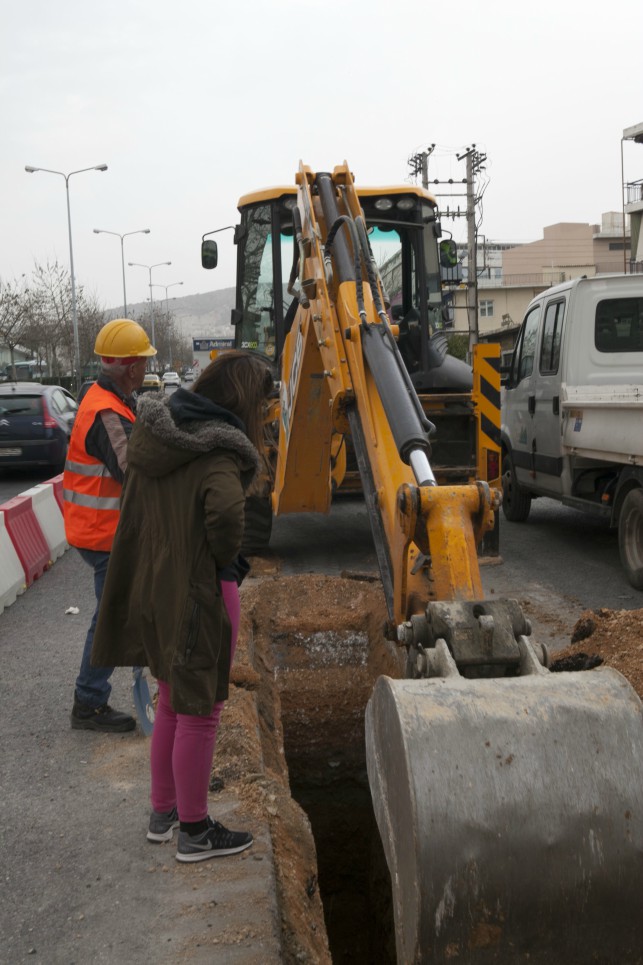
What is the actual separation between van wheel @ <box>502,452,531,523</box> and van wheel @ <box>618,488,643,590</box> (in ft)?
8.97

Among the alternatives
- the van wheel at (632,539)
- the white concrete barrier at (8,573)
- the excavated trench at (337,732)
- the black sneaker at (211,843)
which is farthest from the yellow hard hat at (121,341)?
the van wheel at (632,539)

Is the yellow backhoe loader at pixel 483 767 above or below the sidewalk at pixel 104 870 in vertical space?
above

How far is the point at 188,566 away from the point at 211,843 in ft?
3.63

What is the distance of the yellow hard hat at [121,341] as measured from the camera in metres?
4.79

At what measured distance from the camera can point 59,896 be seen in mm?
3500

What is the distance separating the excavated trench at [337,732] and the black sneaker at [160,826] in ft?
5.97

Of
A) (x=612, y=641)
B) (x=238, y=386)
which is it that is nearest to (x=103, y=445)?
(x=238, y=386)

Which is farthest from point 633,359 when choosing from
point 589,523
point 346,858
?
point 346,858

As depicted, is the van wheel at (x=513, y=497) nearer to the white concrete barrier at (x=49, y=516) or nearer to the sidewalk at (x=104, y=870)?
the white concrete barrier at (x=49, y=516)

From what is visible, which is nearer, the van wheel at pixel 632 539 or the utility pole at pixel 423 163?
the van wheel at pixel 632 539

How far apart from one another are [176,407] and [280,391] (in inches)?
186

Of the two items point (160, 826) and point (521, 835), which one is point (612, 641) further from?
point (521, 835)

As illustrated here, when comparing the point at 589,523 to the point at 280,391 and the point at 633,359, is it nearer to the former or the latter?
the point at 633,359

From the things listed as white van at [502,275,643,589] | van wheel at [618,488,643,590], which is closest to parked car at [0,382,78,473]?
white van at [502,275,643,589]
